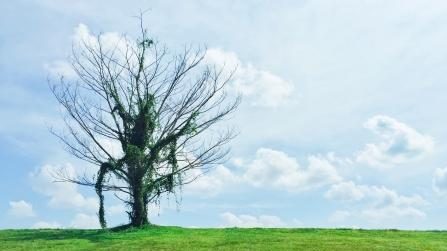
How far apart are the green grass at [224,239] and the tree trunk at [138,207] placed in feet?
5.82

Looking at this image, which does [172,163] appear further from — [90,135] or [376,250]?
[376,250]

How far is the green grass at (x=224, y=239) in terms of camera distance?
31.9 m

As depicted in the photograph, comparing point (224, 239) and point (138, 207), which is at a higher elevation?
point (138, 207)

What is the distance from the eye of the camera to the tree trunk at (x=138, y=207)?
143 feet

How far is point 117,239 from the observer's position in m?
36.7

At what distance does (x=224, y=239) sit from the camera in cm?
3447

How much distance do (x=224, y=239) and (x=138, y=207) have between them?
10.9 metres

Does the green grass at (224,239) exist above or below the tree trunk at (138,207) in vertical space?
below

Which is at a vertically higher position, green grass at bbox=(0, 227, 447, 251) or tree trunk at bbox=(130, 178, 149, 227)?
tree trunk at bbox=(130, 178, 149, 227)

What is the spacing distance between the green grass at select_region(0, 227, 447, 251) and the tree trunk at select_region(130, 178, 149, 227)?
1.77 meters

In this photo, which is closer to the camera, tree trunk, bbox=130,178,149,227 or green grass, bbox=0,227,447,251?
green grass, bbox=0,227,447,251

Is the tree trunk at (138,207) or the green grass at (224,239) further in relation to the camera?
the tree trunk at (138,207)

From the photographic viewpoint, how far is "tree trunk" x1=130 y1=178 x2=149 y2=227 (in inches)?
1718

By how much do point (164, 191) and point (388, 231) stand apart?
50.1 feet
